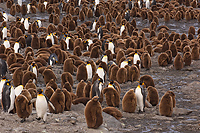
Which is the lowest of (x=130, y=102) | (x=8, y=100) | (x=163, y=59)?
(x=130, y=102)

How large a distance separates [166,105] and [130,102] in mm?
737

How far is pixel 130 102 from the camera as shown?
638cm

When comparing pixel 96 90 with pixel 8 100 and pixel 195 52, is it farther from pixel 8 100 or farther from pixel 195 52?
pixel 195 52

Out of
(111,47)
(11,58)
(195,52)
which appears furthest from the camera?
(111,47)

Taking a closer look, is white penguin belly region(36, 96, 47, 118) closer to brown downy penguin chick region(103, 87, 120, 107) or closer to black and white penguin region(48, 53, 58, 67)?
brown downy penguin chick region(103, 87, 120, 107)

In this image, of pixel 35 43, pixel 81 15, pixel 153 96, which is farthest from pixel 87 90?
pixel 81 15

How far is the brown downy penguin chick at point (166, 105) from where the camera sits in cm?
624

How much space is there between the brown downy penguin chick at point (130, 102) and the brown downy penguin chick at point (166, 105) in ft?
1.82

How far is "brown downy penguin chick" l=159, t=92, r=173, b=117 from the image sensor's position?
6.24 m

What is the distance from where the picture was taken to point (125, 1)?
68.0 ft

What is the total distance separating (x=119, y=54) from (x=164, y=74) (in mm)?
1720

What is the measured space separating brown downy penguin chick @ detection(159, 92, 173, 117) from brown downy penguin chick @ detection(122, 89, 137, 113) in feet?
1.82

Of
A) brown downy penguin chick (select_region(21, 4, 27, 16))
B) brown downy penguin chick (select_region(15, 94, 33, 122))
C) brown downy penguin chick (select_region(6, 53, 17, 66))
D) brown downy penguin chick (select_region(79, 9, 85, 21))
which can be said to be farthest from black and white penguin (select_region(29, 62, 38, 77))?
brown downy penguin chick (select_region(21, 4, 27, 16))

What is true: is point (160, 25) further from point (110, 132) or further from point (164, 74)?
point (110, 132)
